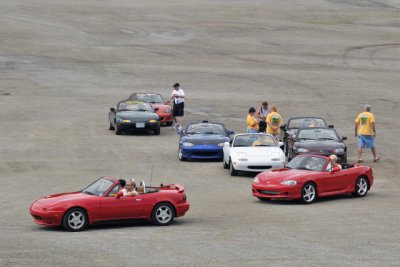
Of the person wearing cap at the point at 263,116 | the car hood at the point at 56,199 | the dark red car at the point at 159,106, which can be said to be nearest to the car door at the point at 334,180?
the car hood at the point at 56,199

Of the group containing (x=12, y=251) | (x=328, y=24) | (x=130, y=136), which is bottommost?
(x=12, y=251)

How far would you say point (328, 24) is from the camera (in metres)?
75.2

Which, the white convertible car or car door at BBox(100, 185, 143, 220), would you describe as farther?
the white convertible car

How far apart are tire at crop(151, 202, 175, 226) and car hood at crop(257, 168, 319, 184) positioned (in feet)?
→ 12.1

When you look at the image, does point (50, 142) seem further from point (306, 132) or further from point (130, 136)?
point (306, 132)

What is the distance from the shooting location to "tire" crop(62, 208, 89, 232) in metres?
19.9

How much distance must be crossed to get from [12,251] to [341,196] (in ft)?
34.1

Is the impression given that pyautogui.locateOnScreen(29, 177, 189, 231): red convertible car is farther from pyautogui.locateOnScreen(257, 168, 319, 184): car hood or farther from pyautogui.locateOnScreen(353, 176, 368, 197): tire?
pyautogui.locateOnScreen(353, 176, 368, 197): tire

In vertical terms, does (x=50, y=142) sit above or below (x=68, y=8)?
below

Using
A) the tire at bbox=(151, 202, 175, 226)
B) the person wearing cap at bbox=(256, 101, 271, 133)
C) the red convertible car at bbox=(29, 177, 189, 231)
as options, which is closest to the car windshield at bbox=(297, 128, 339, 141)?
the person wearing cap at bbox=(256, 101, 271, 133)

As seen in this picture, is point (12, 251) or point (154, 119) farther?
point (154, 119)

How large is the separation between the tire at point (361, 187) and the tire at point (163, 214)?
5.82 metres

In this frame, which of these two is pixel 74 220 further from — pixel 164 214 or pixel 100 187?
pixel 164 214

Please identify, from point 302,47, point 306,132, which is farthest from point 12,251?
point 302,47
